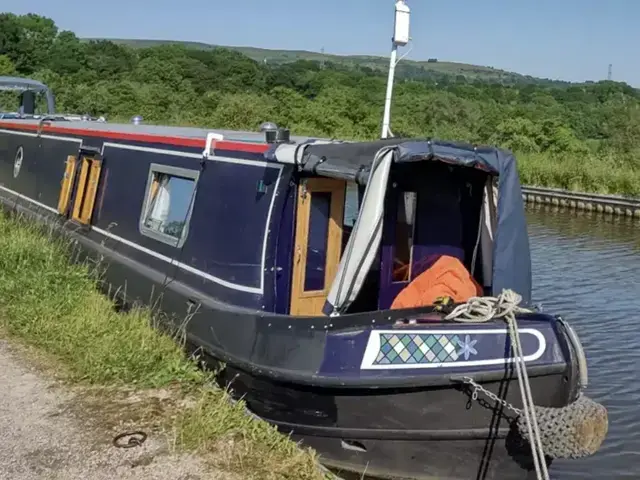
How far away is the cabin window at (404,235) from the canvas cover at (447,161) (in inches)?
22.4

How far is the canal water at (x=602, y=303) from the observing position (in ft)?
23.7

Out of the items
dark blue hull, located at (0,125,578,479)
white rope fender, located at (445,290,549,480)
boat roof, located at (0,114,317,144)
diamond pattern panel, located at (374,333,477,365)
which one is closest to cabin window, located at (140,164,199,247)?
dark blue hull, located at (0,125,578,479)

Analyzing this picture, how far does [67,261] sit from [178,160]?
2143mm

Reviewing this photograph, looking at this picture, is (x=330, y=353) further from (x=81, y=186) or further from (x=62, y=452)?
(x=81, y=186)

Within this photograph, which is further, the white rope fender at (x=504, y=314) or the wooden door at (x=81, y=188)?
the wooden door at (x=81, y=188)

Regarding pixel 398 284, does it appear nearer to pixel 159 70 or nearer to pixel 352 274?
pixel 352 274

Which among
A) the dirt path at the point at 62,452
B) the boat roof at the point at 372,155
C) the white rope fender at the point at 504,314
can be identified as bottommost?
the dirt path at the point at 62,452

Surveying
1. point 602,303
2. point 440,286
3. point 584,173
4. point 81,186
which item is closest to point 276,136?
point 440,286

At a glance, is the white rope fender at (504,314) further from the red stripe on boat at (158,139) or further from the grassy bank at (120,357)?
the red stripe on boat at (158,139)

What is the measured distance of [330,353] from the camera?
5340mm

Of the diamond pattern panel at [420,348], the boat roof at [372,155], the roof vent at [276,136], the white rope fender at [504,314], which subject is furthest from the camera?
the roof vent at [276,136]

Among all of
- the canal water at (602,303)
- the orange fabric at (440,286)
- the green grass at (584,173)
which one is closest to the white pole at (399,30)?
the orange fabric at (440,286)

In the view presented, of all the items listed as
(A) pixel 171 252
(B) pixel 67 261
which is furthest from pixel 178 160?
(B) pixel 67 261

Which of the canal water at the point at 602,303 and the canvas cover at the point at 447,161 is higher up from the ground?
the canvas cover at the point at 447,161
